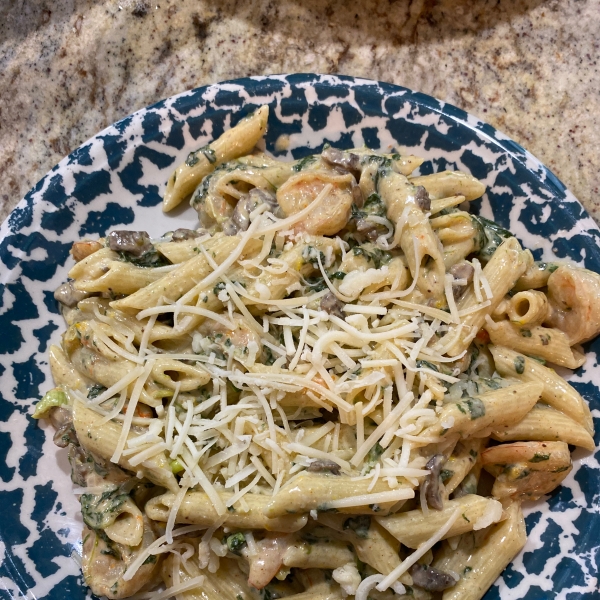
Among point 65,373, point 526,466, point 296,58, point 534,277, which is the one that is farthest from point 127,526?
point 296,58

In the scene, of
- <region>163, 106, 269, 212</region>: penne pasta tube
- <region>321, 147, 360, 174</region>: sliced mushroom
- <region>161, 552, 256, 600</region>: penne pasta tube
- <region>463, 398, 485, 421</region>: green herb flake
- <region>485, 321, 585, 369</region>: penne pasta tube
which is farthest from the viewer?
<region>163, 106, 269, 212</region>: penne pasta tube

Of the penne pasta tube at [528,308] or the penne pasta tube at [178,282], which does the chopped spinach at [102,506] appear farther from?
the penne pasta tube at [528,308]

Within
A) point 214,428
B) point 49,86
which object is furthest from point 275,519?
point 49,86

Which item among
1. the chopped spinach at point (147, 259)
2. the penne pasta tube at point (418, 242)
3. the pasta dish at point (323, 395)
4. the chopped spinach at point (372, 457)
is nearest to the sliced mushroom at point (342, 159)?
the pasta dish at point (323, 395)

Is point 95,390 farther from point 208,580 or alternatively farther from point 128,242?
point 208,580

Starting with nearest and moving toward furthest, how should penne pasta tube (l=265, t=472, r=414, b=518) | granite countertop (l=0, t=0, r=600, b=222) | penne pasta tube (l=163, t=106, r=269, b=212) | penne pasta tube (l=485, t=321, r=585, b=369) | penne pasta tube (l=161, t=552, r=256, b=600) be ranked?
penne pasta tube (l=265, t=472, r=414, b=518), penne pasta tube (l=161, t=552, r=256, b=600), penne pasta tube (l=485, t=321, r=585, b=369), penne pasta tube (l=163, t=106, r=269, b=212), granite countertop (l=0, t=0, r=600, b=222)

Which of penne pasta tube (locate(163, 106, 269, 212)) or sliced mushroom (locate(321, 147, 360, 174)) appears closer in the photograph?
sliced mushroom (locate(321, 147, 360, 174))

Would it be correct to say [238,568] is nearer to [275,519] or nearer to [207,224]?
[275,519]

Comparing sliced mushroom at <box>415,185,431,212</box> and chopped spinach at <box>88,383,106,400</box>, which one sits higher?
sliced mushroom at <box>415,185,431,212</box>

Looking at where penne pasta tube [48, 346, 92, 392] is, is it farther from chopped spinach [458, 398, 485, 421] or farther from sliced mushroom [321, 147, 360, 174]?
chopped spinach [458, 398, 485, 421]

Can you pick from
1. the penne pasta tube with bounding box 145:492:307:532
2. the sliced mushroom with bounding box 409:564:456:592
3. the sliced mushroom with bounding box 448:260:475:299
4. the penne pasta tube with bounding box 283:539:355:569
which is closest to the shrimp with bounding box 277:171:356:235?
the sliced mushroom with bounding box 448:260:475:299
